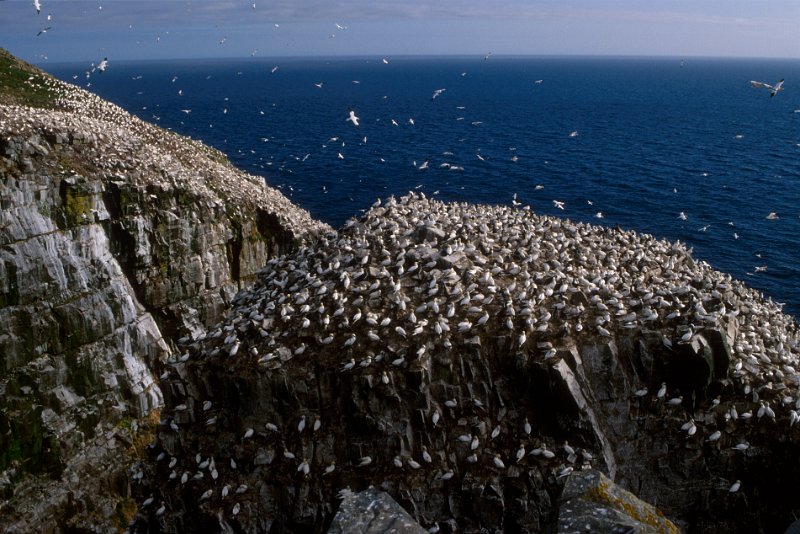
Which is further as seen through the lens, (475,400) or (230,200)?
(230,200)

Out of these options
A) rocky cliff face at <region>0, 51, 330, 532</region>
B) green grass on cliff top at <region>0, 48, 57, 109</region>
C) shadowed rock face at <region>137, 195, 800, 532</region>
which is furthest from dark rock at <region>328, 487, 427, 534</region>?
green grass on cliff top at <region>0, 48, 57, 109</region>

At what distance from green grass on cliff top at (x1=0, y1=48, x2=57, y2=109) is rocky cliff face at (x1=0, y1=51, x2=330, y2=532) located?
40.1 ft

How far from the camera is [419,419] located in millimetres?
15891

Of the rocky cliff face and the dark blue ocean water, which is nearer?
the rocky cliff face

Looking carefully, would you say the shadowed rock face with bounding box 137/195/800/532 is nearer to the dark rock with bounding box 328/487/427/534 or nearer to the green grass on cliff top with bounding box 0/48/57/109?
the dark rock with bounding box 328/487/427/534

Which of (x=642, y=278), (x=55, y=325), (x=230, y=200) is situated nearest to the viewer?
(x=642, y=278)

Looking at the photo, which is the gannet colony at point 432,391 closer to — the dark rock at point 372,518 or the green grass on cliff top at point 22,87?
the dark rock at point 372,518

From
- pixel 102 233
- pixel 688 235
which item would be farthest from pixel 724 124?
pixel 102 233

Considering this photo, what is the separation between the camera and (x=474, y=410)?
16016mm

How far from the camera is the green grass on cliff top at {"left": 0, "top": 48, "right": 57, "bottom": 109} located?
39.5 meters

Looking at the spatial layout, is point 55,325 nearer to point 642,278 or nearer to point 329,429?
point 329,429

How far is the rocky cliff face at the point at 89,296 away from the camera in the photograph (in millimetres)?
22344

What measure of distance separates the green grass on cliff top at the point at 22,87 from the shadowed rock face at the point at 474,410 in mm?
32128

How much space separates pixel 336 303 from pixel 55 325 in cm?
1370
